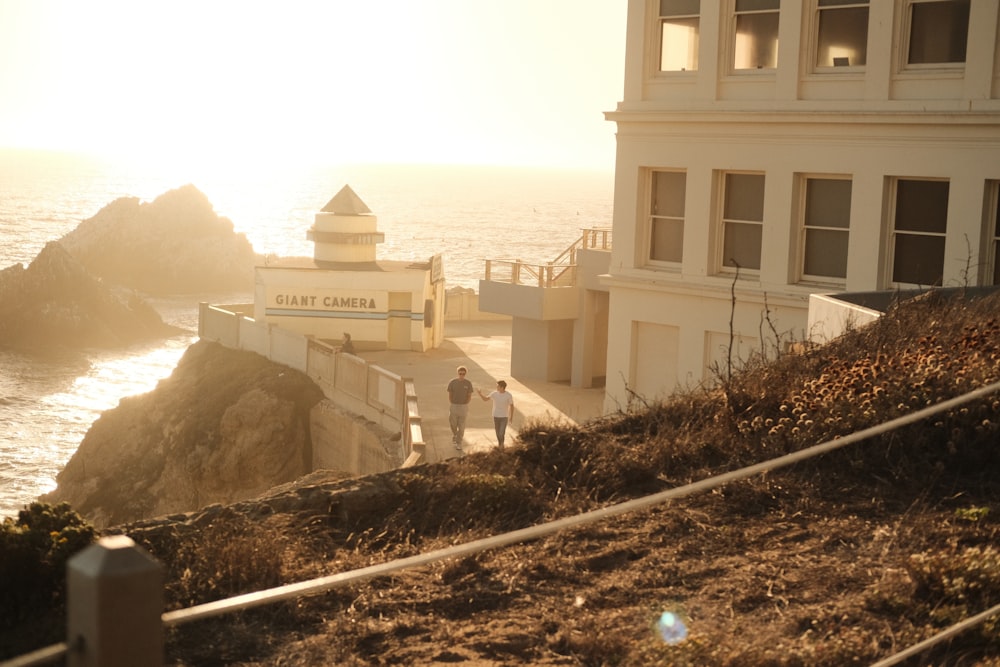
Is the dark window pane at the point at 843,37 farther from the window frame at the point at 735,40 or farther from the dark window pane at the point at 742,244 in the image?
the dark window pane at the point at 742,244

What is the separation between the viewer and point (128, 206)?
134 m

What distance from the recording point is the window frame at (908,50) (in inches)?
978

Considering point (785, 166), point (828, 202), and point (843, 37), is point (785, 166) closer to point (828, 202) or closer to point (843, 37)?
point (828, 202)

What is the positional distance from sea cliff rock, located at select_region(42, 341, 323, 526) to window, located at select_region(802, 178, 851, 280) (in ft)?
55.4

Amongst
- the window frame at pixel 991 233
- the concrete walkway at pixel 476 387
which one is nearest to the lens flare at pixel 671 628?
the concrete walkway at pixel 476 387

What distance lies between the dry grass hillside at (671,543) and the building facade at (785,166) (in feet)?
44.3

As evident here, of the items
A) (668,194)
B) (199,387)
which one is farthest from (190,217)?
(668,194)

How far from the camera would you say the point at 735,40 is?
92.3 ft

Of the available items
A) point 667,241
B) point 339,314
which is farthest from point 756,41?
point 339,314

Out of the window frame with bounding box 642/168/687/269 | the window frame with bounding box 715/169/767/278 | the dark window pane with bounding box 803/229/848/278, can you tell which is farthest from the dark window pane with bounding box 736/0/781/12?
the dark window pane with bounding box 803/229/848/278

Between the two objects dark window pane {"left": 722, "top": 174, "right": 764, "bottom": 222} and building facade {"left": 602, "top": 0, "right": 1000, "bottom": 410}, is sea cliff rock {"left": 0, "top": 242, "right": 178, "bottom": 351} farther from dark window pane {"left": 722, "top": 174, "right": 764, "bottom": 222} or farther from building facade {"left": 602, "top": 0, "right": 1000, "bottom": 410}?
dark window pane {"left": 722, "top": 174, "right": 764, "bottom": 222}

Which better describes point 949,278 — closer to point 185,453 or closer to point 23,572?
point 23,572

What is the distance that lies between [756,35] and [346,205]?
83.7 ft

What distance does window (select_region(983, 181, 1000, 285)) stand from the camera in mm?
24531
